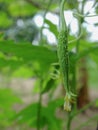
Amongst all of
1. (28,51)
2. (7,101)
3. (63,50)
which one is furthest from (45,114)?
(63,50)

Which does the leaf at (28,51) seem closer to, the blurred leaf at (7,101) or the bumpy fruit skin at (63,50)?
the bumpy fruit skin at (63,50)

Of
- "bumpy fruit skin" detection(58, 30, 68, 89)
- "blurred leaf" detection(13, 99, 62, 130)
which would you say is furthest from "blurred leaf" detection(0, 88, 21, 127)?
"bumpy fruit skin" detection(58, 30, 68, 89)

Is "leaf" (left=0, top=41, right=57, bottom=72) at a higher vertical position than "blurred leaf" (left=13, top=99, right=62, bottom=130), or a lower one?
higher

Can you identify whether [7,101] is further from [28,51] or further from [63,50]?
[63,50]

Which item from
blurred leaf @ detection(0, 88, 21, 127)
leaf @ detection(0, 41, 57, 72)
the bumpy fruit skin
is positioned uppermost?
the bumpy fruit skin

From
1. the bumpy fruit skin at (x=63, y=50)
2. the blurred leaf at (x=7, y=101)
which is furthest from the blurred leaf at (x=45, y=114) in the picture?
the bumpy fruit skin at (x=63, y=50)

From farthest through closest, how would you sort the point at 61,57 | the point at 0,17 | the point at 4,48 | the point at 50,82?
the point at 0,17, the point at 50,82, the point at 4,48, the point at 61,57

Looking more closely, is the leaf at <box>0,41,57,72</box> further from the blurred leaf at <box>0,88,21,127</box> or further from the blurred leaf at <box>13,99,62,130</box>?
the blurred leaf at <box>0,88,21,127</box>

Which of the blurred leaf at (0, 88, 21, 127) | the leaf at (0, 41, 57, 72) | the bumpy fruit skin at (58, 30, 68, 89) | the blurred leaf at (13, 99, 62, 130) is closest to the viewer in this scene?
the bumpy fruit skin at (58, 30, 68, 89)

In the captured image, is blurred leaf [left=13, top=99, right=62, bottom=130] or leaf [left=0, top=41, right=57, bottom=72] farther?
blurred leaf [left=13, top=99, right=62, bottom=130]

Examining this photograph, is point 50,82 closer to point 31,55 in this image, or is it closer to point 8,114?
point 31,55

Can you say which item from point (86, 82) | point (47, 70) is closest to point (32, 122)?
point (47, 70)
